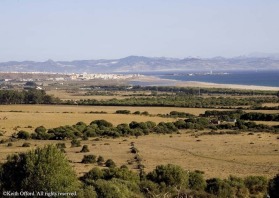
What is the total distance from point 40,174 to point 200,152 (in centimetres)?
2573

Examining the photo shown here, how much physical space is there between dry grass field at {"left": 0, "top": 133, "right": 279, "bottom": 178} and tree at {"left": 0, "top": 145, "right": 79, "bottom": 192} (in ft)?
35.5

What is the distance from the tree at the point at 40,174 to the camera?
18656 mm

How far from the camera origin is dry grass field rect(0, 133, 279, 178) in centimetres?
3481

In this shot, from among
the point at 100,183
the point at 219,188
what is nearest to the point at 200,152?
the point at 219,188

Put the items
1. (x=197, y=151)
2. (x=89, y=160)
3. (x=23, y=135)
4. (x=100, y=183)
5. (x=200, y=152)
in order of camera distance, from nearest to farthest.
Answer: (x=100, y=183), (x=89, y=160), (x=200, y=152), (x=197, y=151), (x=23, y=135)

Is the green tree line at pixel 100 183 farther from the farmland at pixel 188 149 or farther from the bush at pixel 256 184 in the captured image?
the farmland at pixel 188 149

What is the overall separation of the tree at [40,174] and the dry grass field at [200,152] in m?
10.8

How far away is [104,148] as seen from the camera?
45656mm

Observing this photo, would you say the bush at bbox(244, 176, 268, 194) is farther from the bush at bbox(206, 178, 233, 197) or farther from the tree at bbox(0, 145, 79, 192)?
the tree at bbox(0, 145, 79, 192)

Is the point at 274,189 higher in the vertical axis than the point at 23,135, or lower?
higher

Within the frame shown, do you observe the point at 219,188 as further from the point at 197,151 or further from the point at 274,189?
the point at 197,151

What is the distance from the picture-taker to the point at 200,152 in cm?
4294

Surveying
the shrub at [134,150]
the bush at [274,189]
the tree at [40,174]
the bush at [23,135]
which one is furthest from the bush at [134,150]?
the tree at [40,174]

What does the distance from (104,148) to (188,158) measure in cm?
942
